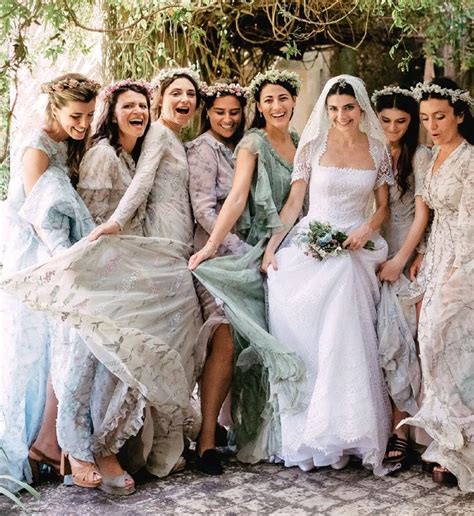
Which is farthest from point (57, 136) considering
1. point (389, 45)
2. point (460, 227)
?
point (389, 45)

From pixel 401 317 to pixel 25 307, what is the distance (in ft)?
6.69

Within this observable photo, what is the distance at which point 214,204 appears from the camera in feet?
17.2

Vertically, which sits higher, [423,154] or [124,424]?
[423,154]

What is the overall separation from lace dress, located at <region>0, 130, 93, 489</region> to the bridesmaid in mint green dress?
0.76 meters

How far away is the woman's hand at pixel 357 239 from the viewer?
16.7 feet

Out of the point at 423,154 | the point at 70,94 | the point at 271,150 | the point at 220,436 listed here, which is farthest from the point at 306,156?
the point at 220,436

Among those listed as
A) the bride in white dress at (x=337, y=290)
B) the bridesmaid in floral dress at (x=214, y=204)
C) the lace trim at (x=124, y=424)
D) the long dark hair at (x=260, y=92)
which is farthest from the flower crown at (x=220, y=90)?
the lace trim at (x=124, y=424)

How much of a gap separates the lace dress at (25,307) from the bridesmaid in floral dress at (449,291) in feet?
6.15

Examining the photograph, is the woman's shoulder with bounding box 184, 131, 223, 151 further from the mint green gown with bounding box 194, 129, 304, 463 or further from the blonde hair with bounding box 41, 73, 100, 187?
the blonde hair with bounding box 41, 73, 100, 187

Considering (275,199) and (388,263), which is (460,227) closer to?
(388,263)

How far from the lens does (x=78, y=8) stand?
566cm

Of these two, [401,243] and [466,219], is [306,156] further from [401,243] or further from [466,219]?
[466,219]

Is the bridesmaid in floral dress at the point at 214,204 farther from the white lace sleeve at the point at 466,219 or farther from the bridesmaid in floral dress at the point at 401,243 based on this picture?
the white lace sleeve at the point at 466,219

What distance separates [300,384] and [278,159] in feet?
4.27
